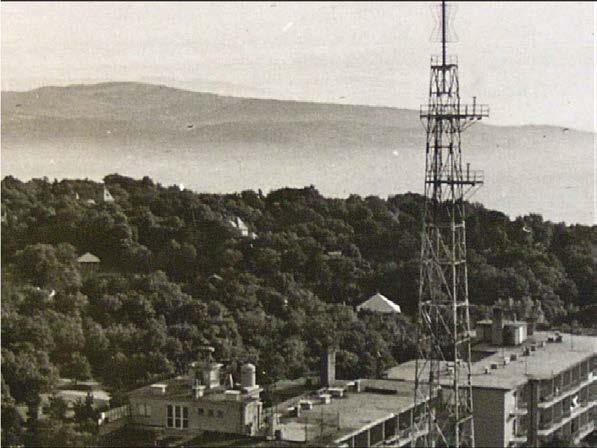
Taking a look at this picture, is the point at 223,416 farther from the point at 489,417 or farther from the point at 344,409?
the point at 489,417

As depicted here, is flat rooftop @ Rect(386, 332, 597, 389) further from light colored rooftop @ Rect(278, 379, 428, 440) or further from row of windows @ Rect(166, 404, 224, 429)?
row of windows @ Rect(166, 404, 224, 429)

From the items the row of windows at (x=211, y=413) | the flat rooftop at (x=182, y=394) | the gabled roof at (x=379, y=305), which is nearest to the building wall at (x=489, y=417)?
the flat rooftop at (x=182, y=394)

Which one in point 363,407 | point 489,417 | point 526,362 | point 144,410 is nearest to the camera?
point 144,410

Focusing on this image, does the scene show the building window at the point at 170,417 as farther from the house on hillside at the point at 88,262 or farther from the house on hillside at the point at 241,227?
the house on hillside at the point at 241,227

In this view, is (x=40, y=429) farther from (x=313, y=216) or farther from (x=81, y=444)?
(x=313, y=216)

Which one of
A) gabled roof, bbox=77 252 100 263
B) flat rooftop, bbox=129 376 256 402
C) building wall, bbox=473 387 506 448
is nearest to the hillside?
gabled roof, bbox=77 252 100 263

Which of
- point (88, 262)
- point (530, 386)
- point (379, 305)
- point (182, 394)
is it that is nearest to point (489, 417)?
point (530, 386)

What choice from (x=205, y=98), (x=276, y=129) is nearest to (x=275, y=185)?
(x=276, y=129)

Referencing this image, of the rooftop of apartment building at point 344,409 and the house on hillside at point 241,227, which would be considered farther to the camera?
the house on hillside at point 241,227
